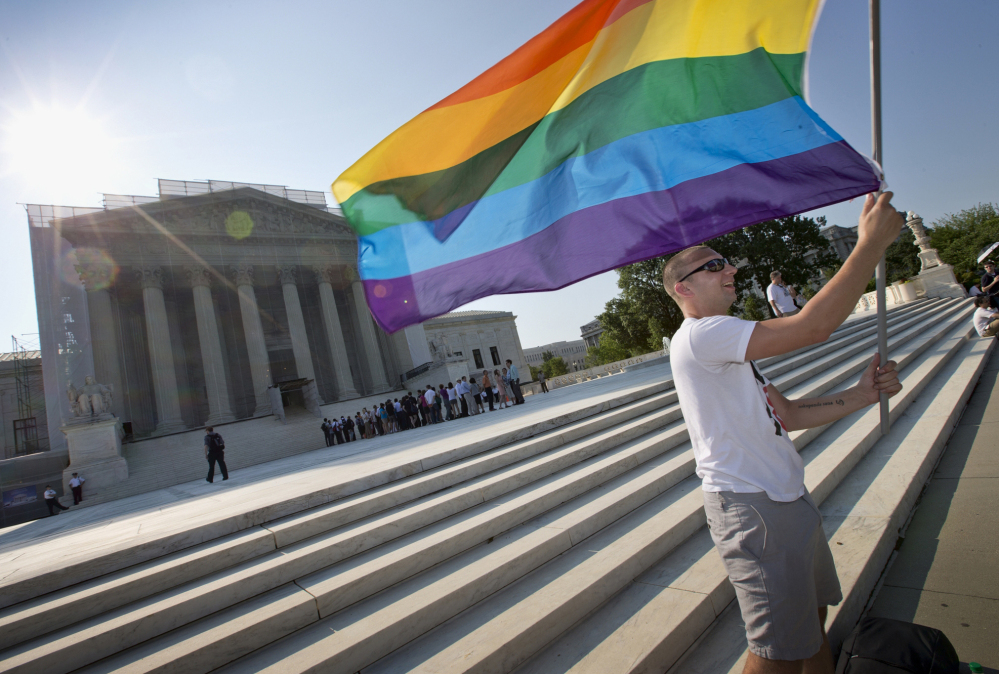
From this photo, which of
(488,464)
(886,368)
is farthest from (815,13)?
(488,464)

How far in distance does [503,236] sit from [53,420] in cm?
3122

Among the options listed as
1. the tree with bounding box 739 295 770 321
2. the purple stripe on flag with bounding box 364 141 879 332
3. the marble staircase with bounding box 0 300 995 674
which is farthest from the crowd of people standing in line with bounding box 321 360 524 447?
the tree with bounding box 739 295 770 321

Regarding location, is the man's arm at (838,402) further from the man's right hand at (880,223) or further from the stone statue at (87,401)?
the stone statue at (87,401)

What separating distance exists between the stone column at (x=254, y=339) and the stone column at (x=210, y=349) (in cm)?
163

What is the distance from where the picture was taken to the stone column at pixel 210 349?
2781 centimetres

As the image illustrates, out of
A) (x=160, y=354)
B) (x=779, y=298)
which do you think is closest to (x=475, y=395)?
(x=779, y=298)

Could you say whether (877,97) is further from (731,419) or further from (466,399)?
(466,399)

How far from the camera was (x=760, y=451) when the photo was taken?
1.83 metres

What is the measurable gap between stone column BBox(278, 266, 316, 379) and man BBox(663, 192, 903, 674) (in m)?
31.1

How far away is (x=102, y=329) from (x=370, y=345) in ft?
50.9

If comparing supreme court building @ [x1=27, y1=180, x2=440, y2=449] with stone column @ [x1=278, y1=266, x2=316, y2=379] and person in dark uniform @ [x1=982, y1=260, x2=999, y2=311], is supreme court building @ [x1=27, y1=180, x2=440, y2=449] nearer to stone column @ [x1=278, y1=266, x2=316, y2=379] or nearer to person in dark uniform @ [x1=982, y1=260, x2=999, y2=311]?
stone column @ [x1=278, y1=266, x2=316, y2=379]

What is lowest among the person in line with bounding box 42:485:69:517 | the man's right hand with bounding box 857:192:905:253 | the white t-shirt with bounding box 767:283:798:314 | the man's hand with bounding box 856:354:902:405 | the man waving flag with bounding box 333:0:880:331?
the man's hand with bounding box 856:354:902:405

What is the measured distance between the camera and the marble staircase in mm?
2686

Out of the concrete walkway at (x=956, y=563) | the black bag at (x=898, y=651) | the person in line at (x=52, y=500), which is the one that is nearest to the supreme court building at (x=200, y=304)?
the person in line at (x=52, y=500)
